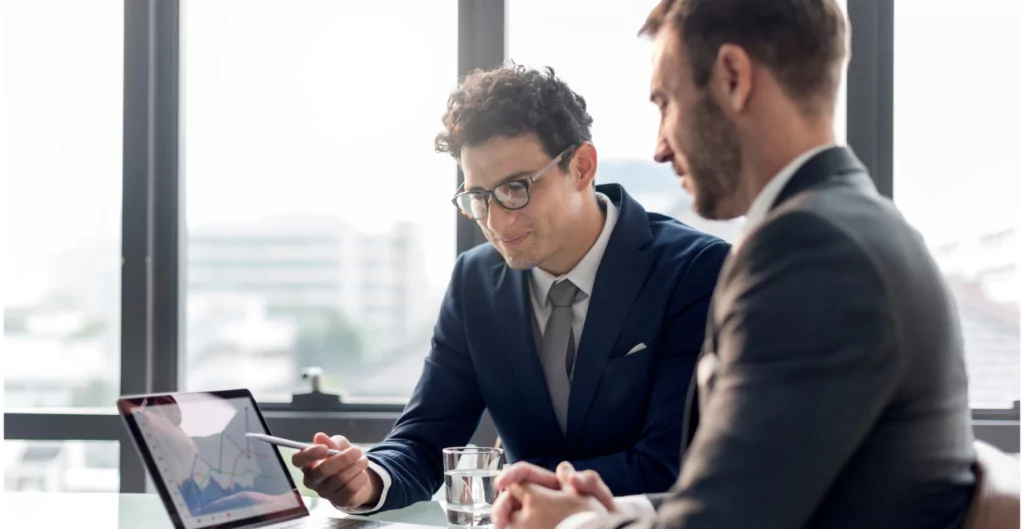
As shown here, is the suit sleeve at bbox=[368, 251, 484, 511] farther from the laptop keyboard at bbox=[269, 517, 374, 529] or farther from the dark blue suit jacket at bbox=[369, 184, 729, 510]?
the laptop keyboard at bbox=[269, 517, 374, 529]

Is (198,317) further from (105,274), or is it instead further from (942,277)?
(942,277)

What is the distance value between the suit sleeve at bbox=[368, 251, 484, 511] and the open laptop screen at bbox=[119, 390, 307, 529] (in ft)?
1.12

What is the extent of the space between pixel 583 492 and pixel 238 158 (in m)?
2.18

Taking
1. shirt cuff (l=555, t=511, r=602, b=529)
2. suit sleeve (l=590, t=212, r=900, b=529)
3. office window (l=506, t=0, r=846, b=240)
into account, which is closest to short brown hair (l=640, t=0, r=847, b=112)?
suit sleeve (l=590, t=212, r=900, b=529)

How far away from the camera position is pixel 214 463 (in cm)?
142

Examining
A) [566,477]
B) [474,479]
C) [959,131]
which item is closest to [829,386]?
[566,477]

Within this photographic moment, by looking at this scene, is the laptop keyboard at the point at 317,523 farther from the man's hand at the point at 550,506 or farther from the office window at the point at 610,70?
the office window at the point at 610,70

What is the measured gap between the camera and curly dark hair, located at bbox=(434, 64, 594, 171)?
77.8 inches

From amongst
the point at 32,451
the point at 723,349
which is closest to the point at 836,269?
the point at 723,349

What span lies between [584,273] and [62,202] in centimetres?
198

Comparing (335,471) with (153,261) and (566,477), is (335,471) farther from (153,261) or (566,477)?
(153,261)

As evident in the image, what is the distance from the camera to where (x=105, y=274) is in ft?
10.1

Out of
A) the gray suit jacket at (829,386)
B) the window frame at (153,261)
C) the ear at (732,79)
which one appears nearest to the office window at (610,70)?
the window frame at (153,261)

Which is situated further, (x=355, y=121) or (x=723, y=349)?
(x=355, y=121)
